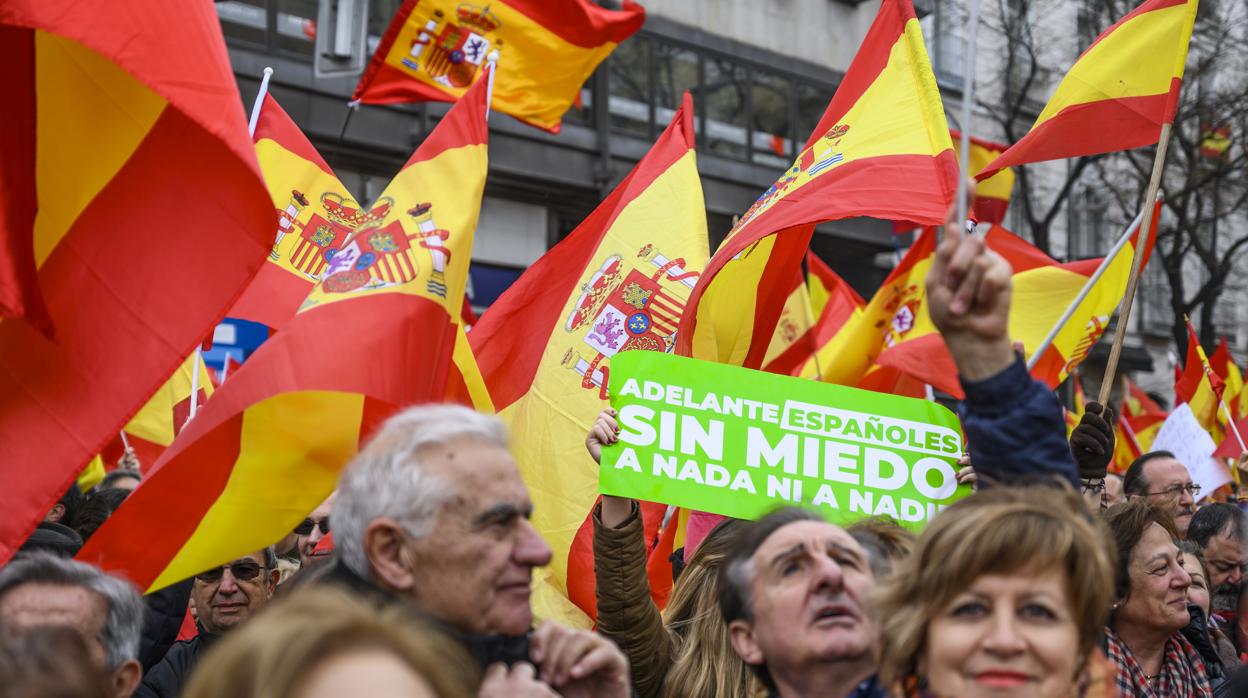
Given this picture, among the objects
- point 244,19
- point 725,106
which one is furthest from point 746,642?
point 725,106

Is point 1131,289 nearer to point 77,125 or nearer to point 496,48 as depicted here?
point 77,125

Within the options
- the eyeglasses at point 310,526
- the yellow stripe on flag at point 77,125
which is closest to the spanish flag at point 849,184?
the eyeglasses at point 310,526

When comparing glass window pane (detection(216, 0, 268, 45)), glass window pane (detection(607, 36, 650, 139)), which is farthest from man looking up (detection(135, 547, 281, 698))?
glass window pane (detection(607, 36, 650, 139))

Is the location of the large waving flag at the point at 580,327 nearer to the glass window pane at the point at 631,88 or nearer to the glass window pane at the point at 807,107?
the glass window pane at the point at 631,88

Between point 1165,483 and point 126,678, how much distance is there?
209 inches

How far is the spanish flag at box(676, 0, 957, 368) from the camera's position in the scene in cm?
518

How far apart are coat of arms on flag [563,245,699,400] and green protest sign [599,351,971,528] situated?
48.9 inches

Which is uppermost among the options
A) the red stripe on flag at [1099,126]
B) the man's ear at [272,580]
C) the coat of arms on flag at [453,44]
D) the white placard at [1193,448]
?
the coat of arms on flag at [453,44]

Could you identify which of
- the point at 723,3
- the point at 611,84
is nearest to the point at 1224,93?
the point at 723,3

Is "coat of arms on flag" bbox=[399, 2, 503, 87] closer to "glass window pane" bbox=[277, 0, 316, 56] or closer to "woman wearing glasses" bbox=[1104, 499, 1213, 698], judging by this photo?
"woman wearing glasses" bbox=[1104, 499, 1213, 698]

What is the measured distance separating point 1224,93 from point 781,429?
18651mm

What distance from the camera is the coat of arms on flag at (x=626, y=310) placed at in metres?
5.46

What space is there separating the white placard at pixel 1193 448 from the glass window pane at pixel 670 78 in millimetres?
11944

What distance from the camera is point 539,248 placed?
18.5m
